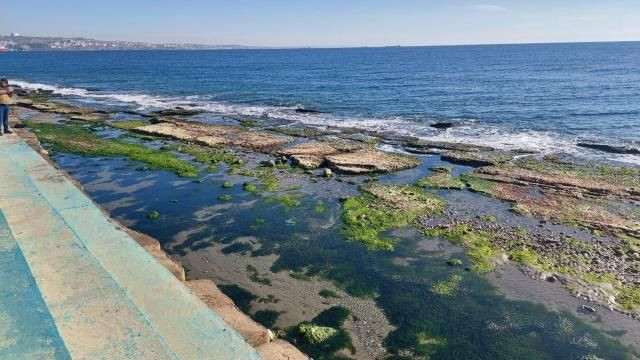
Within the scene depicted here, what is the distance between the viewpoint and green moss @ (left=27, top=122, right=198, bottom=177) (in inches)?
855

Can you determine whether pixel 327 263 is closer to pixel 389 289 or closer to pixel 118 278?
pixel 389 289

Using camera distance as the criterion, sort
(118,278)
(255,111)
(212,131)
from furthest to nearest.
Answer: (255,111), (212,131), (118,278)

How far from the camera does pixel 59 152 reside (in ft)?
78.5

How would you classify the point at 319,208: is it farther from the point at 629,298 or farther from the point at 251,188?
the point at 629,298

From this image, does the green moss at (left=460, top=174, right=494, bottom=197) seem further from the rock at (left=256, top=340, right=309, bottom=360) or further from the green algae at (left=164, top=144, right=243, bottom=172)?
the rock at (left=256, top=340, right=309, bottom=360)

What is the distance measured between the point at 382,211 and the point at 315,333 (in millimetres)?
7645

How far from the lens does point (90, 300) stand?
573 cm

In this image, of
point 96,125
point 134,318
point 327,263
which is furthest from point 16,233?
point 96,125

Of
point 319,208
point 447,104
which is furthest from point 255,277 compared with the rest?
point 447,104

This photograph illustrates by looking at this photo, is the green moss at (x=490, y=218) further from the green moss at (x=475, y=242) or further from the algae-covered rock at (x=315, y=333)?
the algae-covered rock at (x=315, y=333)

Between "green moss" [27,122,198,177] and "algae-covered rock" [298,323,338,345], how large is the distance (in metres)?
12.7

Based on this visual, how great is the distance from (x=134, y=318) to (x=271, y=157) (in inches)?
742

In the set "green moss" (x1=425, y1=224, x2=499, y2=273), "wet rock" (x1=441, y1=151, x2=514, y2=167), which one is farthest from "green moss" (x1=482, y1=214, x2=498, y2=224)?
"wet rock" (x1=441, y1=151, x2=514, y2=167)

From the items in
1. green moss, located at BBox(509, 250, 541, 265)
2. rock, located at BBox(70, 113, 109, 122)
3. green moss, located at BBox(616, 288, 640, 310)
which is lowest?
green moss, located at BBox(616, 288, 640, 310)
